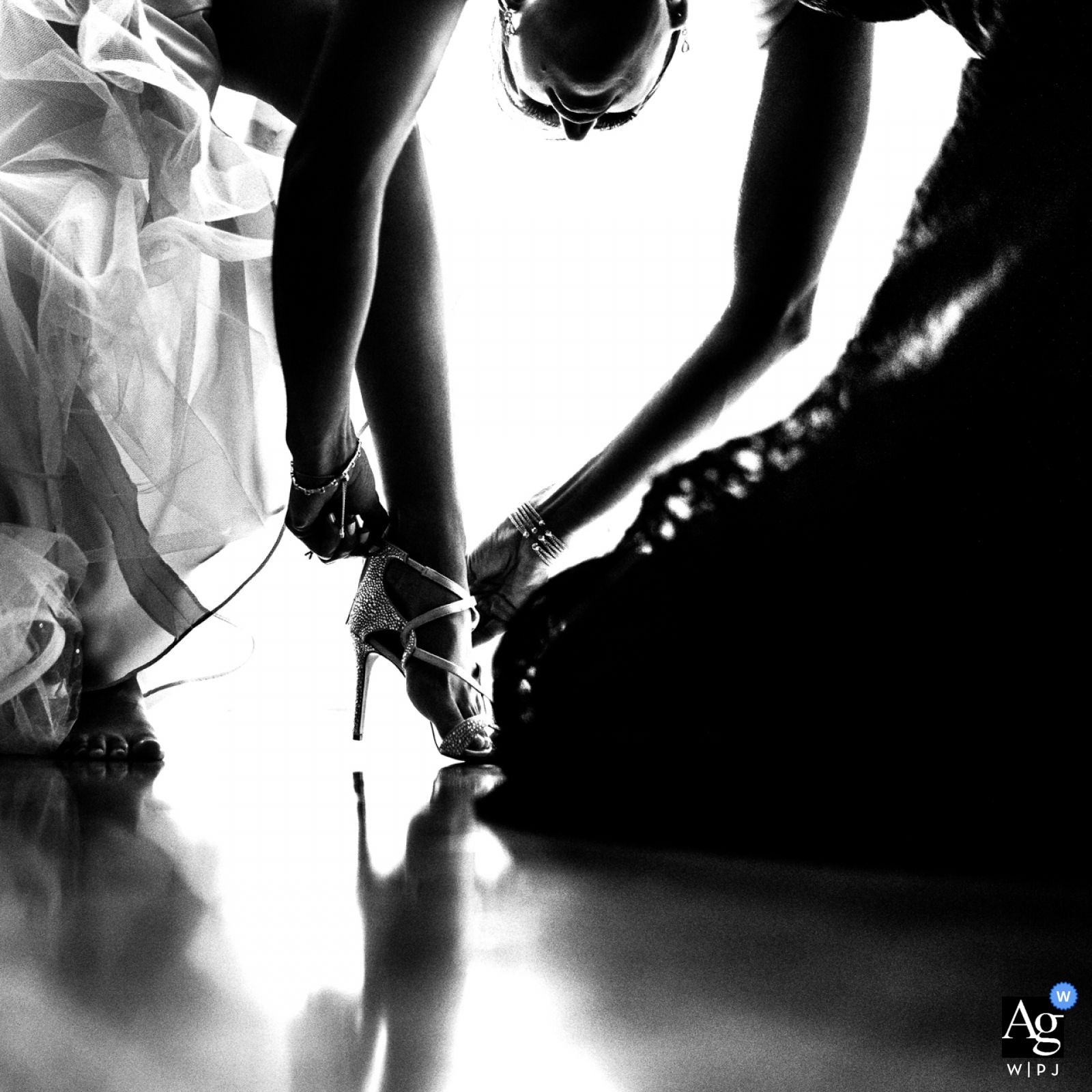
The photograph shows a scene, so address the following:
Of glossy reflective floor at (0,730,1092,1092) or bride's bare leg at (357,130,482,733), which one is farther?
bride's bare leg at (357,130,482,733)

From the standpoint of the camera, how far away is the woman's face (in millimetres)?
963

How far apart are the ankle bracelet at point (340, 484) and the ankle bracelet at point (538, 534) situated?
158 millimetres

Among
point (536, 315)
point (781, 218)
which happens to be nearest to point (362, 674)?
point (536, 315)

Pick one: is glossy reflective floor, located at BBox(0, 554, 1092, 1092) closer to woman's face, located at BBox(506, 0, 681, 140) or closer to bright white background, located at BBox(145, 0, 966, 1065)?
bright white background, located at BBox(145, 0, 966, 1065)

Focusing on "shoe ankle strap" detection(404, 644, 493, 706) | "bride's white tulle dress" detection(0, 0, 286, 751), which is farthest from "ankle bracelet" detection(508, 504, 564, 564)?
"bride's white tulle dress" detection(0, 0, 286, 751)

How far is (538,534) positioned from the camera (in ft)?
3.43

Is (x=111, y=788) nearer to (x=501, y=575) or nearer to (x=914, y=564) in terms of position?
(x=501, y=575)

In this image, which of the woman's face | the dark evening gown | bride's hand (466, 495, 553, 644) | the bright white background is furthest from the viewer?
bride's hand (466, 495, 553, 644)

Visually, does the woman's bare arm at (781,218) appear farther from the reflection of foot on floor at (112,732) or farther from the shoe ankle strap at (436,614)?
the reflection of foot on floor at (112,732)

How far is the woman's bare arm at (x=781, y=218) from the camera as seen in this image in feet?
2.30

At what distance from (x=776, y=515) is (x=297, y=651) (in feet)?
4.15

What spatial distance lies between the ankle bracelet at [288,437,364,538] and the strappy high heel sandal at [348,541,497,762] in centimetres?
5

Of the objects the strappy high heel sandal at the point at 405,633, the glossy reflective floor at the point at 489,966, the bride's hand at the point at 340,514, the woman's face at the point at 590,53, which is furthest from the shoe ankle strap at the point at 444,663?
the woman's face at the point at 590,53

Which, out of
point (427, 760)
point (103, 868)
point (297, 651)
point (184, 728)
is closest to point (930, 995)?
point (103, 868)
